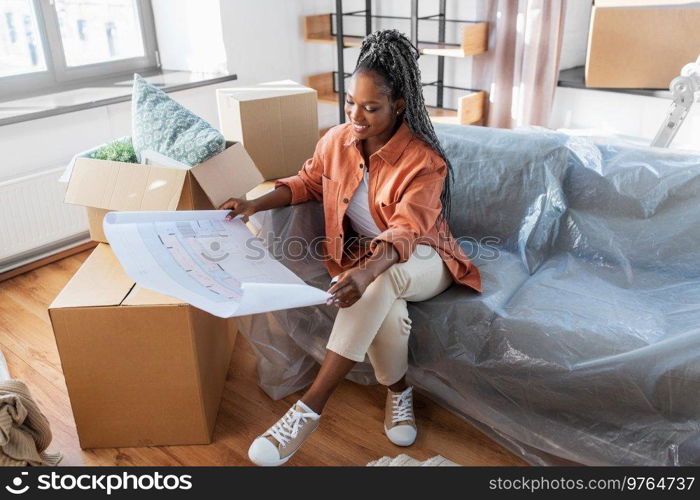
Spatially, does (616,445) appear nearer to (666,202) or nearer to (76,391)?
(666,202)

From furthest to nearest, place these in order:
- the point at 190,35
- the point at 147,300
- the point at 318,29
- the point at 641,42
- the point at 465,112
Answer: the point at 318,29
the point at 190,35
the point at 465,112
the point at 641,42
the point at 147,300

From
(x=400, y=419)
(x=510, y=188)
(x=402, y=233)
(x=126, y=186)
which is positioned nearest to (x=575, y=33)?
(x=510, y=188)

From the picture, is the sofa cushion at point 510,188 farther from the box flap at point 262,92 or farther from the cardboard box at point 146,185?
the cardboard box at point 146,185

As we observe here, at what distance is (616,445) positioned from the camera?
1.31 metres

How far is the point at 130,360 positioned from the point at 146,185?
409 millimetres

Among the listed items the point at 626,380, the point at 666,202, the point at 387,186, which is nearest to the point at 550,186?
the point at 666,202

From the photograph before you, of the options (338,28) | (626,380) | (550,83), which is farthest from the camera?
(338,28)

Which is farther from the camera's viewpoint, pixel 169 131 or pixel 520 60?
pixel 520 60

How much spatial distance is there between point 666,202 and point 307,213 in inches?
36.4

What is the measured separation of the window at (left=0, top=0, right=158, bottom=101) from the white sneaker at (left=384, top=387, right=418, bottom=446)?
2.02 metres

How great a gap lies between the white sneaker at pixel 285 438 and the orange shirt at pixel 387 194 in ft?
1.21

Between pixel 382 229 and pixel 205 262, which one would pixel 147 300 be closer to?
pixel 205 262

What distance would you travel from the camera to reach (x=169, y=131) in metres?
1.54

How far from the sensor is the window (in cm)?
252
